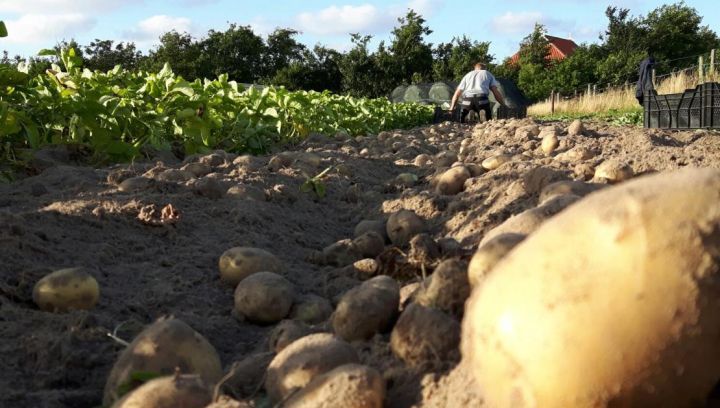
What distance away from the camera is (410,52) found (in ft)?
139

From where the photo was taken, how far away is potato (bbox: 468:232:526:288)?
1.51 m

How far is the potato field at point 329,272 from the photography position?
3.54ft

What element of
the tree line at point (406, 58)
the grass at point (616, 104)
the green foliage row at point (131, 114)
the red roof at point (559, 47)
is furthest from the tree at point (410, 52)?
the green foliage row at point (131, 114)

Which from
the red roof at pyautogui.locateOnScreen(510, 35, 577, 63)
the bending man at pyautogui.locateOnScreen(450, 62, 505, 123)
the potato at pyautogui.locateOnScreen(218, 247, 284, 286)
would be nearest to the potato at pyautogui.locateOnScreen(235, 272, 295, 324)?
the potato at pyautogui.locateOnScreen(218, 247, 284, 286)

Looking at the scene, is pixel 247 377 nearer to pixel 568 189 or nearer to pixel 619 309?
pixel 619 309

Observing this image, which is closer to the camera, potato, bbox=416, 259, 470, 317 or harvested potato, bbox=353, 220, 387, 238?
potato, bbox=416, 259, 470, 317

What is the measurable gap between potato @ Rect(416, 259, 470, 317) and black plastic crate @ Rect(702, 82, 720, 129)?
358 inches

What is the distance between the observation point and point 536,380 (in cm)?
110

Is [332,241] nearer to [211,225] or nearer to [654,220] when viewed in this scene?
[211,225]

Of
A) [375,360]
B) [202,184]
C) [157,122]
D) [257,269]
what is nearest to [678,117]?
[157,122]

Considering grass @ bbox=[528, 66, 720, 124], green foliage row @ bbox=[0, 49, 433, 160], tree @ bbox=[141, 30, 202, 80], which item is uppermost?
tree @ bbox=[141, 30, 202, 80]

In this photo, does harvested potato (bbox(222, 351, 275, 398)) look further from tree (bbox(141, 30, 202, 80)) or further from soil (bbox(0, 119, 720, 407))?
tree (bbox(141, 30, 202, 80))

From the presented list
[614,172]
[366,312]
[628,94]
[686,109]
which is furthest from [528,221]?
[628,94]

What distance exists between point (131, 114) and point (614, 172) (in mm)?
3484
